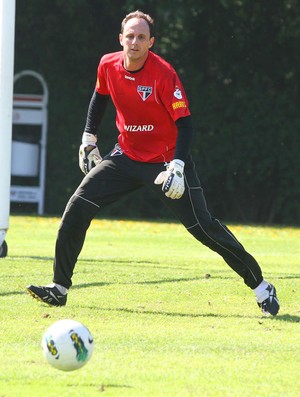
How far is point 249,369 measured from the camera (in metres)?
6.51

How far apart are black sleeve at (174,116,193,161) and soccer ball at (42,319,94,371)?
2421 millimetres

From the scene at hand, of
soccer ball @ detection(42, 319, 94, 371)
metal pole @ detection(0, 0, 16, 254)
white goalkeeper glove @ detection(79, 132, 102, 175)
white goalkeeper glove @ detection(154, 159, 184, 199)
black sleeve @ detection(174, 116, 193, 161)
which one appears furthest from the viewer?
metal pole @ detection(0, 0, 16, 254)

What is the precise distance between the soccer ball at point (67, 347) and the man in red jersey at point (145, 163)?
224cm

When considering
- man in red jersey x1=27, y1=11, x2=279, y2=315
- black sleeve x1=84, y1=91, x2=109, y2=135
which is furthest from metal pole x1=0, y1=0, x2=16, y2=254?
man in red jersey x1=27, y1=11, x2=279, y2=315

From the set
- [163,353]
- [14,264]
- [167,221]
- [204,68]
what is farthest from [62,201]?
[163,353]

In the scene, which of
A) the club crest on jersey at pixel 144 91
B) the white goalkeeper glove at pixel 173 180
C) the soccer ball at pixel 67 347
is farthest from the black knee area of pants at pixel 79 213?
the soccer ball at pixel 67 347

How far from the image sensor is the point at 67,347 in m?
6.08

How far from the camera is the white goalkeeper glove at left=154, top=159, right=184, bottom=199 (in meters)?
8.18

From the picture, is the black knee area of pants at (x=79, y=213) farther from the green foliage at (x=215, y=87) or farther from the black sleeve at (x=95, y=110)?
the green foliage at (x=215, y=87)

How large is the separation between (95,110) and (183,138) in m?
1.06

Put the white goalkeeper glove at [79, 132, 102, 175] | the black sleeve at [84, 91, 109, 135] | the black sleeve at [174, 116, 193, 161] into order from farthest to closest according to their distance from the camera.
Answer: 1. the white goalkeeper glove at [79, 132, 102, 175]
2. the black sleeve at [84, 91, 109, 135]
3. the black sleeve at [174, 116, 193, 161]

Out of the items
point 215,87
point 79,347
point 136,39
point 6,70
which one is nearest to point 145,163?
point 136,39

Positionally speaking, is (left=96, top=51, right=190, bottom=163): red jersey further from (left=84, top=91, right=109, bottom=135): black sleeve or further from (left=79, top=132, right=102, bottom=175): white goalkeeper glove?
(left=79, top=132, right=102, bottom=175): white goalkeeper glove

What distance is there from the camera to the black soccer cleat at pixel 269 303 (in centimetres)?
870
